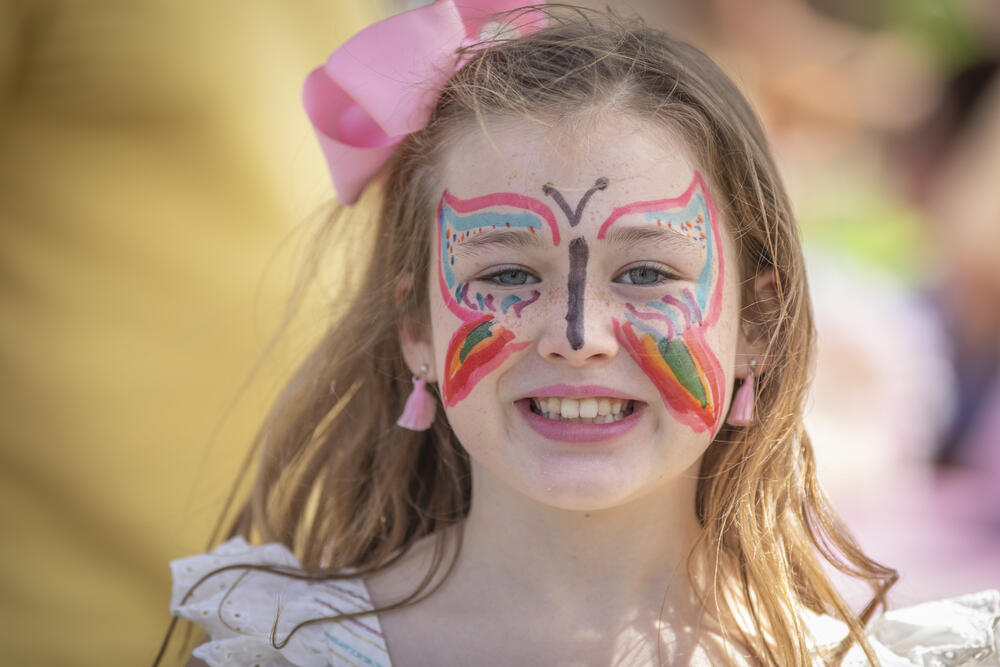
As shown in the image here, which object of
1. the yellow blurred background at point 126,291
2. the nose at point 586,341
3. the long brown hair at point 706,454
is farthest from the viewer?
the yellow blurred background at point 126,291

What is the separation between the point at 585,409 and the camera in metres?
1.51

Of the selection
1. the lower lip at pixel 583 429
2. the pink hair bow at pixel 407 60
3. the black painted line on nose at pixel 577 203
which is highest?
the pink hair bow at pixel 407 60

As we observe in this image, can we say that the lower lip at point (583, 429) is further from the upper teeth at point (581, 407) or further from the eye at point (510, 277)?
the eye at point (510, 277)

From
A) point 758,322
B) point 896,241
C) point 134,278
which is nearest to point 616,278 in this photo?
point 758,322

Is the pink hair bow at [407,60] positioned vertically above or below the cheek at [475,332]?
above

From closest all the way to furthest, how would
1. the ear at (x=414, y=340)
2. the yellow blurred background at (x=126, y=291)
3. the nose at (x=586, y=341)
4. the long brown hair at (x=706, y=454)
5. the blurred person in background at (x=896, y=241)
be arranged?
the nose at (x=586, y=341) → the long brown hair at (x=706, y=454) → the ear at (x=414, y=340) → the yellow blurred background at (x=126, y=291) → the blurred person in background at (x=896, y=241)

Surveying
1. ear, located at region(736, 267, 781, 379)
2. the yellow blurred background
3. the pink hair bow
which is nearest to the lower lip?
ear, located at region(736, 267, 781, 379)

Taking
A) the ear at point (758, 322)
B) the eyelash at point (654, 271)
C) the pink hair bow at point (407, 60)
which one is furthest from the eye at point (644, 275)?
the pink hair bow at point (407, 60)

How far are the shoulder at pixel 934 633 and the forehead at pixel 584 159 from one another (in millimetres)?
768

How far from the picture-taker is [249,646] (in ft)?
5.35

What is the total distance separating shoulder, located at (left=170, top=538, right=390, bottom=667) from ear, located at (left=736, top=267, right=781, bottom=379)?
722 mm

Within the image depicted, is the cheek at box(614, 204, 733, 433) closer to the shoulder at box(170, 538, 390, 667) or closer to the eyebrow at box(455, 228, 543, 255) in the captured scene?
the eyebrow at box(455, 228, 543, 255)

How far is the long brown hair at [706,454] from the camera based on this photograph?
1.62 m

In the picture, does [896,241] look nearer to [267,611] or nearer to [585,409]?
[585,409]
